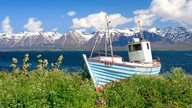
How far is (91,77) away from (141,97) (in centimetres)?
839

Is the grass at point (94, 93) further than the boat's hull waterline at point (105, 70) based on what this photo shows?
No

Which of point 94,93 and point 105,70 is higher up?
point 105,70

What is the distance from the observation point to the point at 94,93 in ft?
73.1

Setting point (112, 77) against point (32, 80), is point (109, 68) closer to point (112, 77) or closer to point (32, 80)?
point (112, 77)

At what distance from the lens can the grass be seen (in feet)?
59.6

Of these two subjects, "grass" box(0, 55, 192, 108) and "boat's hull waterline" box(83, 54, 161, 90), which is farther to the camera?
"boat's hull waterline" box(83, 54, 161, 90)

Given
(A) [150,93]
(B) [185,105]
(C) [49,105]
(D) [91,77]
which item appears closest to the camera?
(C) [49,105]

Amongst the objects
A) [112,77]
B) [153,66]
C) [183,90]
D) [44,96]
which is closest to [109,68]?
[112,77]

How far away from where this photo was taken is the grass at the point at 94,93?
18.2 meters

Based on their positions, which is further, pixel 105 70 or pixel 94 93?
pixel 105 70

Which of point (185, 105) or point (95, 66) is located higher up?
point (95, 66)

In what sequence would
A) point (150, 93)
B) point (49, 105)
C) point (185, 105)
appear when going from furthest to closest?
point (150, 93) → point (185, 105) → point (49, 105)

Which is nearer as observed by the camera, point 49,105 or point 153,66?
point 49,105

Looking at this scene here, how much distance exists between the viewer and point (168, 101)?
70.3 feet
